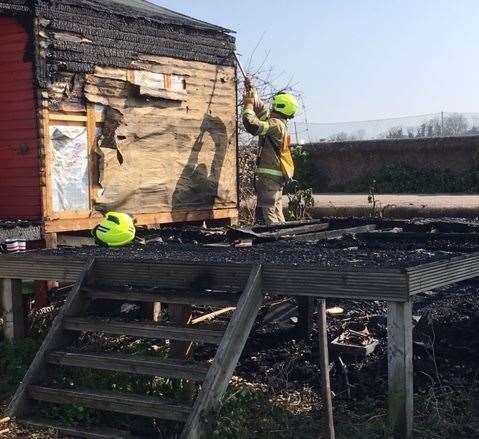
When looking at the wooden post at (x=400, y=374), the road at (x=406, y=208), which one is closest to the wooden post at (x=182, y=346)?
the wooden post at (x=400, y=374)

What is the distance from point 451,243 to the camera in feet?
23.2

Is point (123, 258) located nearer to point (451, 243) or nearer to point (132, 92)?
point (451, 243)

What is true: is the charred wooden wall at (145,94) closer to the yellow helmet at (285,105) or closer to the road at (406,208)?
the yellow helmet at (285,105)

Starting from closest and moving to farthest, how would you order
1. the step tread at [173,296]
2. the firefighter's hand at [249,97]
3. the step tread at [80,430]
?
the step tread at [80,430] → the step tread at [173,296] → the firefighter's hand at [249,97]

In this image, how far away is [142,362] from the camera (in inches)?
202

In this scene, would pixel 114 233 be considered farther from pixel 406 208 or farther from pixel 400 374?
pixel 406 208

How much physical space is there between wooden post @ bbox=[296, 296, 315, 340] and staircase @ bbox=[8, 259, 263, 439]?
192 cm

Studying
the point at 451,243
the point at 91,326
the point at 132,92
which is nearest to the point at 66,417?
the point at 91,326

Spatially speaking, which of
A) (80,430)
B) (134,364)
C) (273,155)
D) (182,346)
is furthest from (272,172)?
(80,430)

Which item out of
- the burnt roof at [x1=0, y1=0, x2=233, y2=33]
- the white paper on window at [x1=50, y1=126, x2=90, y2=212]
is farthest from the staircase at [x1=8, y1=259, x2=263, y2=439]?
the burnt roof at [x1=0, y1=0, x2=233, y2=33]

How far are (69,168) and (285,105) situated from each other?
324 cm

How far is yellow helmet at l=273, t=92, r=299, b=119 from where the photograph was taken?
10375 millimetres

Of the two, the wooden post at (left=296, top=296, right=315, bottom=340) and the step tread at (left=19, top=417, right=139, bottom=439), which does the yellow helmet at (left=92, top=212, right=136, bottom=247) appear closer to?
the wooden post at (left=296, top=296, right=315, bottom=340)

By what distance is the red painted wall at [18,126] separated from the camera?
27.1 ft
